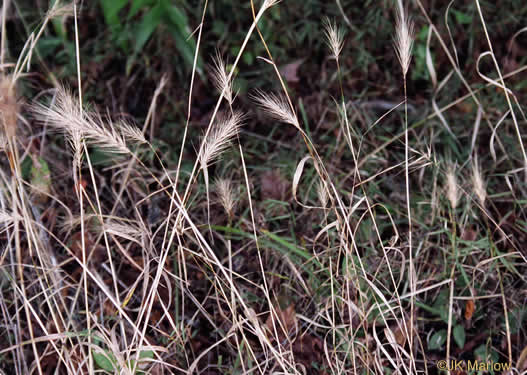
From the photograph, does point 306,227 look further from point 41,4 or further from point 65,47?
point 41,4

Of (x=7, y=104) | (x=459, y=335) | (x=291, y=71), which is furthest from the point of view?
(x=291, y=71)

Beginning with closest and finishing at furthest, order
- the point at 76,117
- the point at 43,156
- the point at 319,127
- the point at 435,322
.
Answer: the point at 76,117 < the point at 435,322 < the point at 43,156 < the point at 319,127

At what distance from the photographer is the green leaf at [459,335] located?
1.26 m

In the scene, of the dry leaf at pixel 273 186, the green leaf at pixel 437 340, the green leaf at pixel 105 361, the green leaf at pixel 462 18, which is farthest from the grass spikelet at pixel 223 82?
the green leaf at pixel 462 18

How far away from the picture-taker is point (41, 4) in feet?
6.11

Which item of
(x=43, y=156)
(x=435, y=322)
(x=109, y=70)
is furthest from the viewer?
(x=109, y=70)

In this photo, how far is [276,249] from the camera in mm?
1396

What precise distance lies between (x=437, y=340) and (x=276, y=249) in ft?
1.47

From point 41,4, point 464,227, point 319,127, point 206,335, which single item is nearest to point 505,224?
point 464,227

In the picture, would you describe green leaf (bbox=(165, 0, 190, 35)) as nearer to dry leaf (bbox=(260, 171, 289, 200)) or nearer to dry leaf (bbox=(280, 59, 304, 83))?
dry leaf (bbox=(280, 59, 304, 83))

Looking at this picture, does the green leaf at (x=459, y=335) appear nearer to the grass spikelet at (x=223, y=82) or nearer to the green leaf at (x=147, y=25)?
the grass spikelet at (x=223, y=82)

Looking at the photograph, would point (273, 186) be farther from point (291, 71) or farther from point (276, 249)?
point (291, 71)

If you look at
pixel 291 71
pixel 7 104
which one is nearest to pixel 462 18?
pixel 291 71

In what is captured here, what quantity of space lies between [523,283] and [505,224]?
0.17 m
